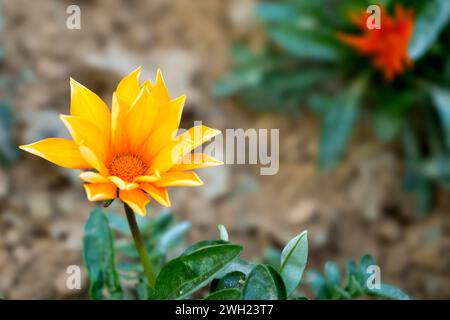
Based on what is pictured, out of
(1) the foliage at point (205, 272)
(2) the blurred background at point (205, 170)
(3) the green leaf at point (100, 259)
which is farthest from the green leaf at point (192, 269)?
(2) the blurred background at point (205, 170)

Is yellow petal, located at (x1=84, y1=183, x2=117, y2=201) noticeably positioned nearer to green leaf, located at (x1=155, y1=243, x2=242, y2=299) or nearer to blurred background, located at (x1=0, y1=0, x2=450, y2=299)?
green leaf, located at (x1=155, y1=243, x2=242, y2=299)

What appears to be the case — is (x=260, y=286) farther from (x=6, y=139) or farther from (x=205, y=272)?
(x=6, y=139)

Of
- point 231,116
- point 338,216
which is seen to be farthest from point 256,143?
point 338,216

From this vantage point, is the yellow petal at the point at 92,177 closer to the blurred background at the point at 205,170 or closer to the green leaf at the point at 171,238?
the green leaf at the point at 171,238

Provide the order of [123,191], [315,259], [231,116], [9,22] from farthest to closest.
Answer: [231,116], [9,22], [315,259], [123,191]

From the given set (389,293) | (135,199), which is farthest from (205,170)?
(135,199)
